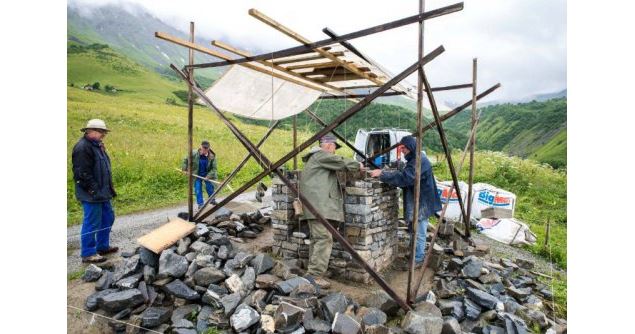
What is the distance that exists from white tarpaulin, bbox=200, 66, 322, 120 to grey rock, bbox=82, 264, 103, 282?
3.03 meters

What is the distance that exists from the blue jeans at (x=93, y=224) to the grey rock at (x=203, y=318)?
2.58 m

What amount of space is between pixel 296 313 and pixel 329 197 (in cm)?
166

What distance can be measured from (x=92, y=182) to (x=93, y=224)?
2.21 feet

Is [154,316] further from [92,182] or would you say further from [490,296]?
[490,296]

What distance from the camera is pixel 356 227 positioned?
15.5ft

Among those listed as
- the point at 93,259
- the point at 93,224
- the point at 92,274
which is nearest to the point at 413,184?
the point at 92,274

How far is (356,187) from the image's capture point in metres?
4.73

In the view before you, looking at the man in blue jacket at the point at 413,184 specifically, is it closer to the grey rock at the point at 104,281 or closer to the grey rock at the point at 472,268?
the grey rock at the point at 472,268

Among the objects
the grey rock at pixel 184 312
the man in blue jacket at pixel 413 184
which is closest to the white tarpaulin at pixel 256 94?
the man in blue jacket at pixel 413 184

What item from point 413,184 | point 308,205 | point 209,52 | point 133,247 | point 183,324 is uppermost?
point 209,52

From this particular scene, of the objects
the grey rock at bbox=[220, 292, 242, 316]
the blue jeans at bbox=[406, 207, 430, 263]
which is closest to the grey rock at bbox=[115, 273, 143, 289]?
the grey rock at bbox=[220, 292, 242, 316]

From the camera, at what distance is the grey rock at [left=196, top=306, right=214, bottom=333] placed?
353 cm

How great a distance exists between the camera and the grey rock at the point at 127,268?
430cm
